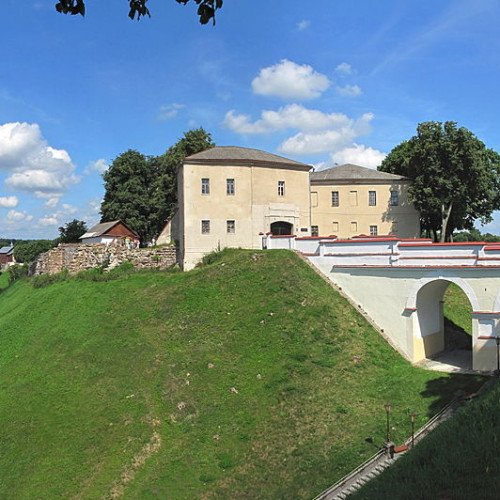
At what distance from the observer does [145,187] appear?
183ft

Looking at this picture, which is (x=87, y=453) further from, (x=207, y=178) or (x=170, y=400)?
(x=207, y=178)

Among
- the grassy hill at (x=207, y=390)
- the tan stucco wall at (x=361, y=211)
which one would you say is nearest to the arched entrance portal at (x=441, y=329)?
the grassy hill at (x=207, y=390)

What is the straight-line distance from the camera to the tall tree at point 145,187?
51.3 metres

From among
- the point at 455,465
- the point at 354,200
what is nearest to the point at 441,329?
the point at 354,200

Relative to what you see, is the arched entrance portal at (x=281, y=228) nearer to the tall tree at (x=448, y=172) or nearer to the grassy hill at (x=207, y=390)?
the grassy hill at (x=207, y=390)

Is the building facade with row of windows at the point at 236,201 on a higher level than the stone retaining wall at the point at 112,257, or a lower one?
higher

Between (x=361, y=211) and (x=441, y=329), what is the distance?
55.3ft

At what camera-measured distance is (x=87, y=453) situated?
60.5ft

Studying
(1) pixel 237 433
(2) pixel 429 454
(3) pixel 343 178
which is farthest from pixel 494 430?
(3) pixel 343 178

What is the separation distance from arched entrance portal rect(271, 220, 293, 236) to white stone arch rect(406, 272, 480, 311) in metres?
13.6

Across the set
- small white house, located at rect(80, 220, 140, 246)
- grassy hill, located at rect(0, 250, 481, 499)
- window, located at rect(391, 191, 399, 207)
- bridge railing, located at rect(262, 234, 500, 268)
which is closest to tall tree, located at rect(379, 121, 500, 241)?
window, located at rect(391, 191, 399, 207)

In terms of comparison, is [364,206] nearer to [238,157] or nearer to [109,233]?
[238,157]

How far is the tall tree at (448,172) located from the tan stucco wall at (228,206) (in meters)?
12.5

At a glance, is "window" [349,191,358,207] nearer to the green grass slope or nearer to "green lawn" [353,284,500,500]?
"green lawn" [353,284,500,500]
